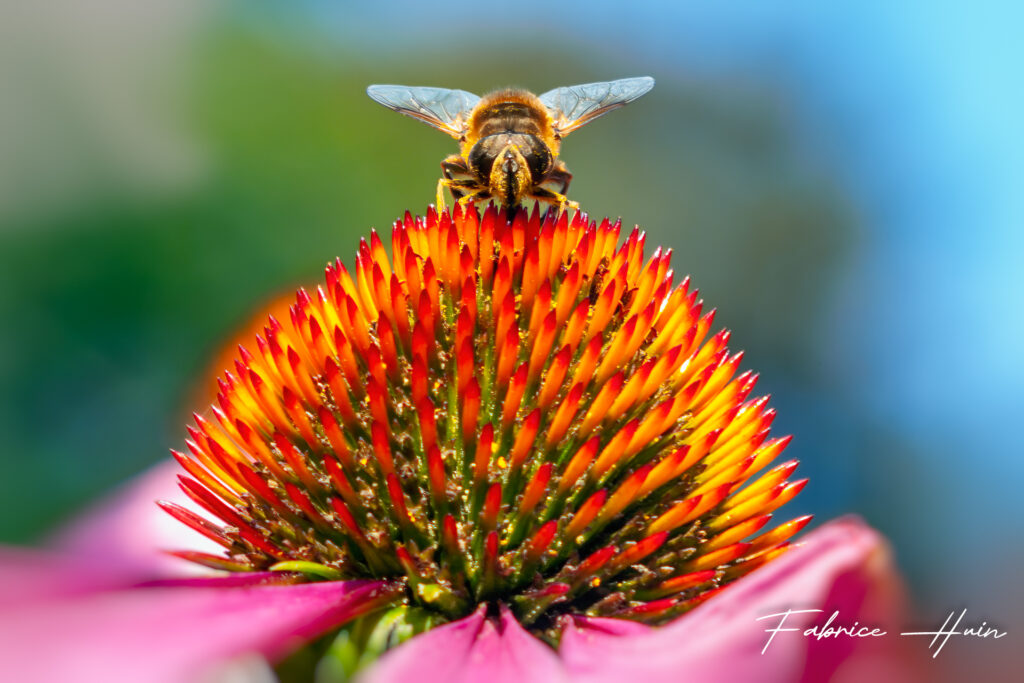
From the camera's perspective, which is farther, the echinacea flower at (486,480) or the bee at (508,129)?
the bee at (508,129)

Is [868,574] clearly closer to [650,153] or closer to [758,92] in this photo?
[650,153]

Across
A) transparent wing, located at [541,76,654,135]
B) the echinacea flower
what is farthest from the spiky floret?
transparent wing, located at [541,76,654,135]

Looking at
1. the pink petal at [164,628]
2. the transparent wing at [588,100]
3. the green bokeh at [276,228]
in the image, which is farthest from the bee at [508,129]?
the green bokeh at [276,228]

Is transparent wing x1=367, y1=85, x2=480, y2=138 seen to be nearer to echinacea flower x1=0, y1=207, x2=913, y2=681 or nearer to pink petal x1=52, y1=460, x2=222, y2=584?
echinacea flower x1=0, y1=207, x2=913, y2=681

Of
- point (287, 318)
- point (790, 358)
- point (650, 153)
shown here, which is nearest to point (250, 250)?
point (650, 153)

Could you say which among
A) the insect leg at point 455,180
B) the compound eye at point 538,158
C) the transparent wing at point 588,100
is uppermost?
the transparent wing at point 588,100

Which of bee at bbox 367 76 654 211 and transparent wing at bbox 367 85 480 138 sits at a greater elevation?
transparent wing at bbox 367 85 480 138
